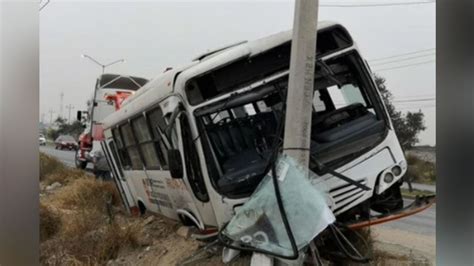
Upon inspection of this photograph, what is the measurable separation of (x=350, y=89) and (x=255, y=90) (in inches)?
20.5

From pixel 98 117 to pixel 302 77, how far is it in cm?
217

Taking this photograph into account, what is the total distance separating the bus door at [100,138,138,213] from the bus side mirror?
688mm

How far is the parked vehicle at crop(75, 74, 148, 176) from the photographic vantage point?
2.73 m

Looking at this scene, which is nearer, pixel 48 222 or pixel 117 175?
pixel 48 222

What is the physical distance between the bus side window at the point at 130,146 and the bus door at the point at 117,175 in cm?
17

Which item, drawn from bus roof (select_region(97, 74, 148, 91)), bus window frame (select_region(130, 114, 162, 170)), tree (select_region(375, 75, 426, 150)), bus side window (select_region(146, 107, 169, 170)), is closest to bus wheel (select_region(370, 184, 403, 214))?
tree (select_region(375, 75, 426, 150))

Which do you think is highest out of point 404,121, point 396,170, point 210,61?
point 210,61

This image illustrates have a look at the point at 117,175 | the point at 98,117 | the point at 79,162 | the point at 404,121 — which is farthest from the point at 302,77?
the point at 98,117

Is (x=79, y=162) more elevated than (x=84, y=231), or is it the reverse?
(x=79, y=162)

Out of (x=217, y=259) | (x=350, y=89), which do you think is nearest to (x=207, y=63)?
(x=350, y=89)

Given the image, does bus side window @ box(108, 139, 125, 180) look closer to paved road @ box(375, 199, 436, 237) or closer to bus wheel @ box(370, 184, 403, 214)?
bus wheel @ box(370, 184, 403, 214)

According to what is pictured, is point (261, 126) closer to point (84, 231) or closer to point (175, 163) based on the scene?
point (175, 163)

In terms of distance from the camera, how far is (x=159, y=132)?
254cm

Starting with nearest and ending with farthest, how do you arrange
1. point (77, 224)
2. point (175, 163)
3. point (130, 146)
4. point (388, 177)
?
point (388, 177) → point (175, 163) → point (77, 224) → point (130, 146)
